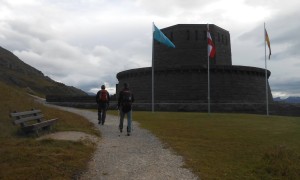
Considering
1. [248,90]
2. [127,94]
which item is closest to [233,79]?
[248,90]

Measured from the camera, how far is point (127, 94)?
11648 millimetres

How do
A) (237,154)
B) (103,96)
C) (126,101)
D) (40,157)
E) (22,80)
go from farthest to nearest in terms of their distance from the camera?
1. (22,80)
2. (103,96)
3. (126,101)
4. (237,154)
5. (40,157)

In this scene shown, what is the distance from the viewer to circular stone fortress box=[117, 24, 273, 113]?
30.8 meters

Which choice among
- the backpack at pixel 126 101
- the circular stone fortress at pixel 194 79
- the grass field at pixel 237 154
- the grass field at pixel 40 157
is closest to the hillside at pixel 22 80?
the circular stone fortress at pixel 194 79

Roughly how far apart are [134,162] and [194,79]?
27.3 metres

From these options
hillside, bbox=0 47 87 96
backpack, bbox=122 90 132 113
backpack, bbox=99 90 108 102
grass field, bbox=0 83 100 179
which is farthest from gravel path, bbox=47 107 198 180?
hillside, bbox=0 47 87 96

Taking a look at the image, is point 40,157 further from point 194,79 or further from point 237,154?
point 194,79

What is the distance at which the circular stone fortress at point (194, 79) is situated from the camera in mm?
30797

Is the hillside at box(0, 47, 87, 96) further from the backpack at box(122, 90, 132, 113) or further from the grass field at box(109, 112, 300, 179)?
the grass field at box(109, 112, 300, 179)

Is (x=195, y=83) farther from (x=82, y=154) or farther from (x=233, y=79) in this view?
(x=82, y=154)

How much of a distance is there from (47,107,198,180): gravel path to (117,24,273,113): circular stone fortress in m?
20.6

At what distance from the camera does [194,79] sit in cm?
3409

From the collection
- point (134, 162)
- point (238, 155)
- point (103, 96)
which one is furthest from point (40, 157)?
point (103, 96)

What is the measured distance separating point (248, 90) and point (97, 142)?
27.8 meters
